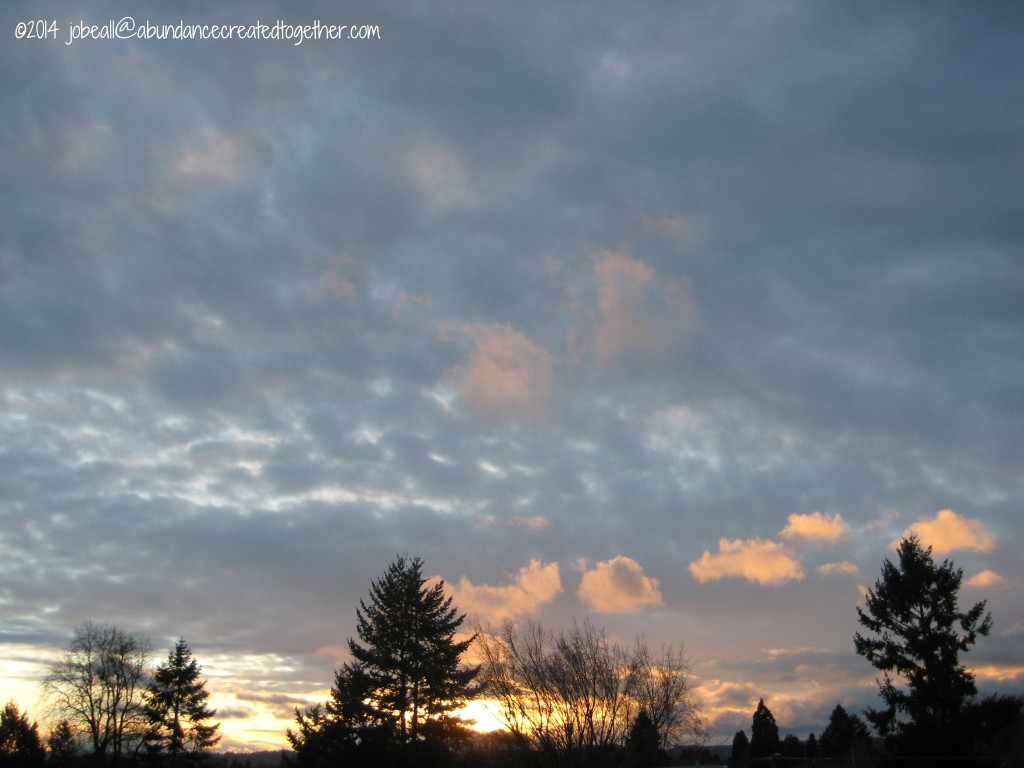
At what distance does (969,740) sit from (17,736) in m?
80.4

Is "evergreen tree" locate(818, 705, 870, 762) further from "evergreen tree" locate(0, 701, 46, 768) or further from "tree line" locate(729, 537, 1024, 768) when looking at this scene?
"evergreen tree" locate(0, 701, 46, 768)

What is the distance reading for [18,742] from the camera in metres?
78.2

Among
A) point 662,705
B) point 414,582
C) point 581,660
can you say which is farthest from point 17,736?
point 662,705

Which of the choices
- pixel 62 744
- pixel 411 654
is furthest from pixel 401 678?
pixel 62 744

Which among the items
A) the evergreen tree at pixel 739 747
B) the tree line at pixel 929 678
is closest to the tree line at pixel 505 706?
the tree line at pixel 929 678

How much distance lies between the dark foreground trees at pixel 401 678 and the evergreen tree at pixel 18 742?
103 feet

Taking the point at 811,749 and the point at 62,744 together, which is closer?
the point at 62,744

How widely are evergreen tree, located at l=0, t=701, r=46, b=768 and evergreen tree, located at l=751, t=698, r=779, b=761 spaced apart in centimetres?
6837

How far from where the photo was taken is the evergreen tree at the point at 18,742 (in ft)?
225

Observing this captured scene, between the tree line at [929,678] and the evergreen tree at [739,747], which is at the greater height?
the tree line at [929,678]

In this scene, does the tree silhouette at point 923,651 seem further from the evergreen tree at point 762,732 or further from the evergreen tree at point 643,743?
the evergreen tree at point 762,732

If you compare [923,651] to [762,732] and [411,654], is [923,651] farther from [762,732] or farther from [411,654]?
[762,732]

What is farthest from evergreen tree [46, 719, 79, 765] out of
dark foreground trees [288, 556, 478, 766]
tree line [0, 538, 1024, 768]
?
dark foreground trees [288, 556, 478, 766]

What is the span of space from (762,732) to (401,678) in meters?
54.7
